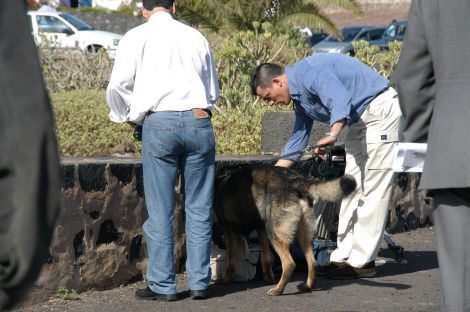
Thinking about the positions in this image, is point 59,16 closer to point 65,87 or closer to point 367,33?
point 367,33

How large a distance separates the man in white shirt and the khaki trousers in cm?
129

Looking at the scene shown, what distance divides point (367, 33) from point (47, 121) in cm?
3504

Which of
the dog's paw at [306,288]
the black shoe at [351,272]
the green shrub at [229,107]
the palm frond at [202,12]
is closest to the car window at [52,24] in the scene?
the palm frond at [202,12]

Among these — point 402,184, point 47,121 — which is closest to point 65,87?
point 402,184

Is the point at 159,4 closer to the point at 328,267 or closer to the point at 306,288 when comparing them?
the point at 306,288

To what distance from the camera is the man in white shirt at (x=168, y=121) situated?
623 cm

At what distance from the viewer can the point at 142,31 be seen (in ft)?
20.6

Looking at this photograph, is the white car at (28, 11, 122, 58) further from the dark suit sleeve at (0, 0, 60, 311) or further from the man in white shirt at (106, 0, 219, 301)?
the dark suit sleeve at (0, 0, 60, 311)

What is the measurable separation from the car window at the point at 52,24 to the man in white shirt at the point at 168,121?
25902 mm

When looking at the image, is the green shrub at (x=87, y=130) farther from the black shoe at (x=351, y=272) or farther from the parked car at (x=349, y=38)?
the parked car at (x=349, y=38)

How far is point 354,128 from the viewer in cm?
732

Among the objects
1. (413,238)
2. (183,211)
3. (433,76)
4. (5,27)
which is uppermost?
(5,27)

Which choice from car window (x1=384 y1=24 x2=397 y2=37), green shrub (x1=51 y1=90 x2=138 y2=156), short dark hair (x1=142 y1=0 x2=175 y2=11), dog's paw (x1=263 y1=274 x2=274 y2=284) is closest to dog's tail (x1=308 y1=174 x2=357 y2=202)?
dog's paw (x1=263 y1=274 x2=274 y2=284)

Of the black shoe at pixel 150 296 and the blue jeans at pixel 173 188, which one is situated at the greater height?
the blue jeans at pixel 173 188
